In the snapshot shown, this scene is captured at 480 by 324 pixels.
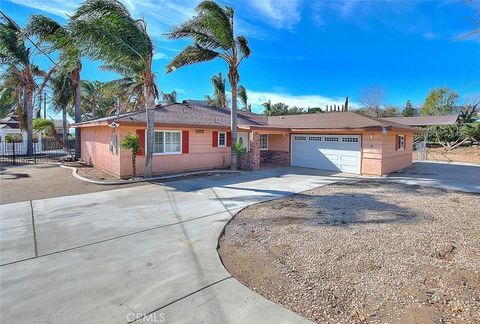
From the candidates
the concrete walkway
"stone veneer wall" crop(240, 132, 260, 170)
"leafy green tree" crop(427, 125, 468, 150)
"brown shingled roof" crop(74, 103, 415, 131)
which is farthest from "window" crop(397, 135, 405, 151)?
"leafy green tree" crop(427, 125, 468, 150)

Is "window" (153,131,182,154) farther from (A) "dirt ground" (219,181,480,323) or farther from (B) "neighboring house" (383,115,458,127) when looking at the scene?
(B) "neighboring house" (383,115,458,127)

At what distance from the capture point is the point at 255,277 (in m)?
3.87

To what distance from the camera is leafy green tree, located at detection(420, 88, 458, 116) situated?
46134 millimetres

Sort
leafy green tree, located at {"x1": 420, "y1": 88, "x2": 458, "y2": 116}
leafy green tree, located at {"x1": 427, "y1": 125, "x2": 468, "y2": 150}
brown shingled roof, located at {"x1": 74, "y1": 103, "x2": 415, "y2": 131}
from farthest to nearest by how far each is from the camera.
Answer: leafy green tree, located at {"x1": 420, "y1": 88, "x2": 458, "y2": 116}
leafy green tree, located at {"x1": 427, "y1": 125, "x2": 468, "y2": 150}
brown shingled roof, located at {"x1": 74, "y1": 103, "x2": 415, "y2": 131}

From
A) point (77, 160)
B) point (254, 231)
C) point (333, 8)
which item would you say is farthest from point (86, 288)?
point (77, 160)

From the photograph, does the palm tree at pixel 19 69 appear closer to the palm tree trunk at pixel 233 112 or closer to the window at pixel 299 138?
the palm tree trunk at pixel 233 112

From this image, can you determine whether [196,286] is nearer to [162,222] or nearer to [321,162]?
[162,222]

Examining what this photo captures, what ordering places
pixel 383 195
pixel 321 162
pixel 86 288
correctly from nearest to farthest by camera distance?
pixel 86 288 → pixel 383 195 → pixel 321 162

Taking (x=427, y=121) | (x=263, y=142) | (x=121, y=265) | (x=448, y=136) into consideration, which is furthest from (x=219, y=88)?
(x=121, y=265)

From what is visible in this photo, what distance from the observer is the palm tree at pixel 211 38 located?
1262 cm

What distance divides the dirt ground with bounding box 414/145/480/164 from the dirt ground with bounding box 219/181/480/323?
58.6ft

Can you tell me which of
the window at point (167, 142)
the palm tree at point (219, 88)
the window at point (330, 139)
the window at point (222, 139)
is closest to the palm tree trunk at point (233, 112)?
the window at point (222, 139)

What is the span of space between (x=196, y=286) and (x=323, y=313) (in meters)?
1.57

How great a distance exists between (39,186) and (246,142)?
35.5ft
